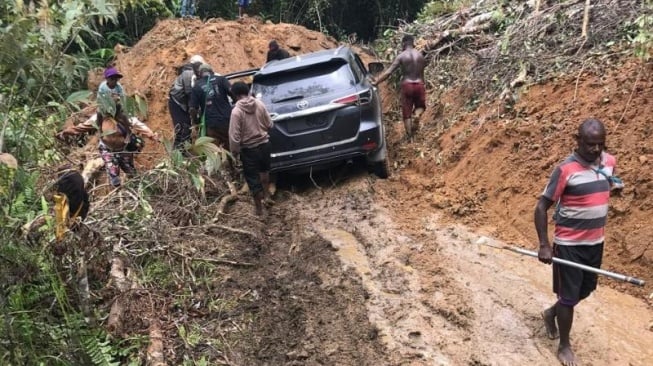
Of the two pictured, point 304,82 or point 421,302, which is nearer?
point 421,302

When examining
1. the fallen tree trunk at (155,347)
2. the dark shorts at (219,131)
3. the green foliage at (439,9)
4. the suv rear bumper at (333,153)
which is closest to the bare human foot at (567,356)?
the fallen tree trunk at (155,347)

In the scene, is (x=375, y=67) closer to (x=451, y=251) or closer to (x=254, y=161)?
(x=254, y=161)

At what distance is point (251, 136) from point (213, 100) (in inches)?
56.5

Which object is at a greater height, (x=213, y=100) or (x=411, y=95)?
(x=213, y=100)

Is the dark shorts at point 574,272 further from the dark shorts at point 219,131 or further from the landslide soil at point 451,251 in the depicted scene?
the dark shorts at point 219,131

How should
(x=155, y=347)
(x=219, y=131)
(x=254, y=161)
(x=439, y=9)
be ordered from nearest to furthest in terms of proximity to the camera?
(x=155, y=347)
(x=254, y=161)
(x=219, y=131)
(x=439, y=9)

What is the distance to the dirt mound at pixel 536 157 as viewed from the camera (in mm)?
5773

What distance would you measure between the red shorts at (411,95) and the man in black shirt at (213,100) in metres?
2.70

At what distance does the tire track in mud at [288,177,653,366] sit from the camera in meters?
4.43

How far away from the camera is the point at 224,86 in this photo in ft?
27.9

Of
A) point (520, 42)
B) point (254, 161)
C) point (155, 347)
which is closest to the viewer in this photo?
point (155, 347)

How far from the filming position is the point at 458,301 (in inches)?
201

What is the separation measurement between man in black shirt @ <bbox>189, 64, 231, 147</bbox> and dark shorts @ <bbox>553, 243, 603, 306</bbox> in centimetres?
543

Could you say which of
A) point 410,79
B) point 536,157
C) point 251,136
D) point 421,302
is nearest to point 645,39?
point 536,157
